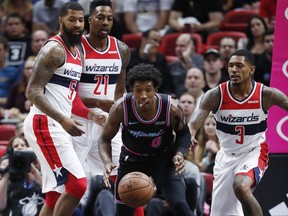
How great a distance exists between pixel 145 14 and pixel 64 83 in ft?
20.1

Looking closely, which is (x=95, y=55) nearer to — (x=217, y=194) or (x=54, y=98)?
(x=54, y=98)

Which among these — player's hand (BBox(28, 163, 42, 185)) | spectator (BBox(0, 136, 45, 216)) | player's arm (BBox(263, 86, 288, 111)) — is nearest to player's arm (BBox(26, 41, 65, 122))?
spectator (BBox(0, 136, 45, 216))

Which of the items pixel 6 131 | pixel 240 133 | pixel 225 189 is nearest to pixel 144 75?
pixel 240 133

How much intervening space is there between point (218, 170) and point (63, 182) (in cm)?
156

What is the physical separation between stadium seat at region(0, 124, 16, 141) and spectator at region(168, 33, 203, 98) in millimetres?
2247

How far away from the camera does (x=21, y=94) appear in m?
12.2

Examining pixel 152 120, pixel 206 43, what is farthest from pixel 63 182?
pixel 206 43

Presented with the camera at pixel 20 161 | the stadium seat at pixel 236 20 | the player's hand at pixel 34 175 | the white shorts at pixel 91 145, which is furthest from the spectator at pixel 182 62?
the camera at pixel 20 161

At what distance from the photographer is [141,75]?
8.07 metres

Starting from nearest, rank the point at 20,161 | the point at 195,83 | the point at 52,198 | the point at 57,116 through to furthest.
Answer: the point at 57,116
the point at 52,198
the point at 20,161
the point at 195,83

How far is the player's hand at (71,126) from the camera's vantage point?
8078mm

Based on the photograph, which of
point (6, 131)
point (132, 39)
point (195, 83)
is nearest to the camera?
point (6, 131)

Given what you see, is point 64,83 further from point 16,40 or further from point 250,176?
point 16,40

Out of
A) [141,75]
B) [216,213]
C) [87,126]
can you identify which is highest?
[141,75]
